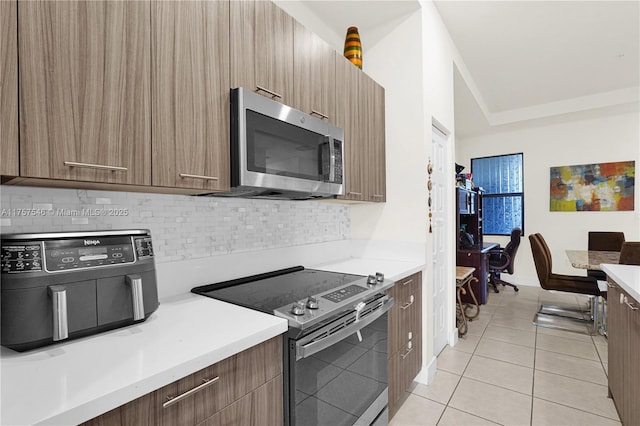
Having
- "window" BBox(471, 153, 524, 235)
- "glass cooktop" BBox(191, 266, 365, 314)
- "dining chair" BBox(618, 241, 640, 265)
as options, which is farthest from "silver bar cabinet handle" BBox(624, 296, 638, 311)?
"window" BBox(471, 153, 524, 235)

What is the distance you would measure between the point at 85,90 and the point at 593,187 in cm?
613

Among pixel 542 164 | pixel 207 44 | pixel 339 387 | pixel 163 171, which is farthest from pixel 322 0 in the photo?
pixel 542 164

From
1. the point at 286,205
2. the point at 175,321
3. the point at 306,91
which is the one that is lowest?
the point at 175,321

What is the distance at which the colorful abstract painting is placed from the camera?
4578 mm

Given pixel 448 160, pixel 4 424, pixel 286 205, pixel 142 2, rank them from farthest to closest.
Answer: pixel 448 160 < pixel 286 205 < pixel 142 2 < pixel 4 424

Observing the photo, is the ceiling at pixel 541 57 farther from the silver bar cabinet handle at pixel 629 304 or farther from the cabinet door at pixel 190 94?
the silver bar cabinet handle at pixel 629 304

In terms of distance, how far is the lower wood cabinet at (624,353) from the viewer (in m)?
1.46

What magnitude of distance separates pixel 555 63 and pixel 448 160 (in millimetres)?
1902

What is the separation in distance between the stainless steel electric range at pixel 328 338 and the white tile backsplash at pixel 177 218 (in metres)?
0.21

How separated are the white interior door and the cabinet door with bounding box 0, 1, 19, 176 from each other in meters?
2.34

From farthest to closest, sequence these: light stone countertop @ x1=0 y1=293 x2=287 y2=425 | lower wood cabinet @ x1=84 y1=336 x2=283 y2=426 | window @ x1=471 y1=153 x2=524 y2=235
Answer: window @ x1=471 y1=153 x2=524 y2=235 < lower wood cabinet @ x1=84 y1=336 x2=283 y2=426 < light stone countertop @ x1=0 y1=293 x2=287 y2=425

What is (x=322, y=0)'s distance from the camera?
2205 mm

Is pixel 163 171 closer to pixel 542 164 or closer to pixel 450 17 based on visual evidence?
pixel 450 17

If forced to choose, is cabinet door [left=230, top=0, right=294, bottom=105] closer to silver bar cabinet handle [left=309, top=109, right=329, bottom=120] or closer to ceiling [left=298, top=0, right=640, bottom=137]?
silver bar cabinet handle [left=309, top=109, right=329, bottom=120]
